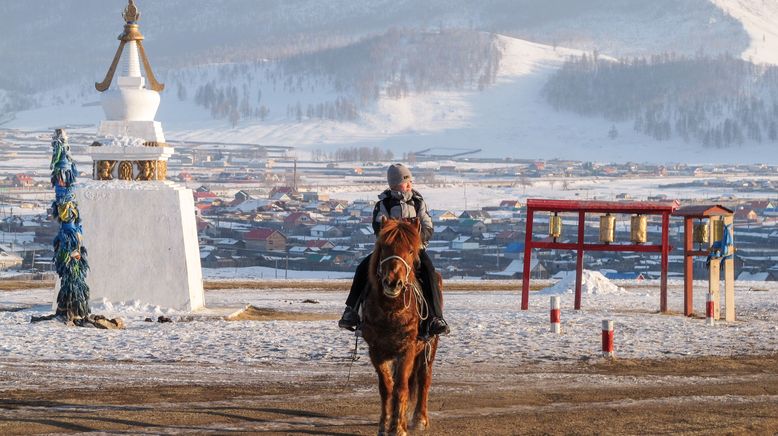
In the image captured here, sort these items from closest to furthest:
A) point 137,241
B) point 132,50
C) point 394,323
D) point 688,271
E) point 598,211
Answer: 1. point 394,323
2. point 688,271
3. point 598,211
4. point 137,241
5. point 132,50

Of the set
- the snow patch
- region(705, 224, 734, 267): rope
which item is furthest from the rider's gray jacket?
the snow patch

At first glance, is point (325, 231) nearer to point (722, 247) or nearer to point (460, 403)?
point (722, 247)

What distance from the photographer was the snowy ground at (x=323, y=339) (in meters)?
22.8

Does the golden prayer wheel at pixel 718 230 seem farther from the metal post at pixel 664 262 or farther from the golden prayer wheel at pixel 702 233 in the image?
the metal post at pixel 664 262

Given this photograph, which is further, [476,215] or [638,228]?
[476,215]

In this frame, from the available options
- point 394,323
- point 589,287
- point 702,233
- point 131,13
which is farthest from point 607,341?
point 589,287

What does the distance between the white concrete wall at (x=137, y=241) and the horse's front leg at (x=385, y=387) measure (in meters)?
16.6

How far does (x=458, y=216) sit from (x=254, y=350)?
105 metres

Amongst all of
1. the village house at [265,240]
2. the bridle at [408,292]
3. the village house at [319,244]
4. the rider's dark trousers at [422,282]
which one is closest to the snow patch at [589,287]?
the rider's dark trousers at [422,282]

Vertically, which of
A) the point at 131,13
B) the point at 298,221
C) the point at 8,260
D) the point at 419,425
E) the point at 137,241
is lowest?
the point at 298,221

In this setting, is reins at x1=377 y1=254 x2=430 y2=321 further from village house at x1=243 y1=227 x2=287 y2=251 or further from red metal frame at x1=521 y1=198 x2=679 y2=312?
village house at x1=243 y1=227 x2=287 y2=251

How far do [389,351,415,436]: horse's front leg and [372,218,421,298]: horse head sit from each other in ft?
2.68

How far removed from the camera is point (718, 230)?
3005 centimetres

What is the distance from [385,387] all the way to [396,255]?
1475 millimetres
